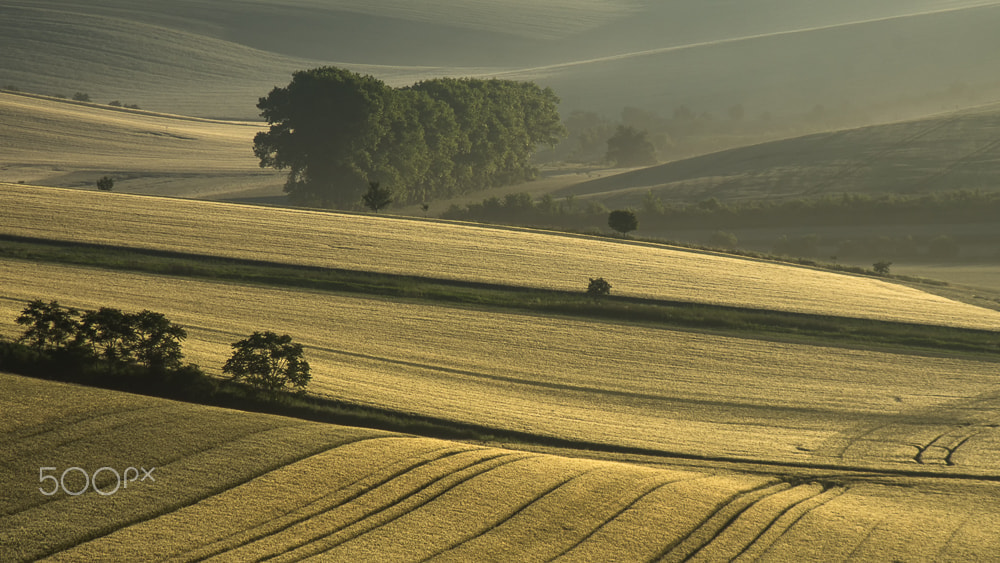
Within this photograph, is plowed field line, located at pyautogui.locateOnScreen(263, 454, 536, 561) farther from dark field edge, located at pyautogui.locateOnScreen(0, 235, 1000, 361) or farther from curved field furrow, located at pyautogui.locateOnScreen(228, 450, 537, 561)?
dark field edge, located at pyautogui.locateOnScreen(0, 235, 1000, 361)

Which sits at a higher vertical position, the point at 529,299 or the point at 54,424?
the point at 529,299

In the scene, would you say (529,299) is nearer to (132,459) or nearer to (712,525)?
(712,525)

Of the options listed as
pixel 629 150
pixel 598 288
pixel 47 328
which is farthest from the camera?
pixel 629 150

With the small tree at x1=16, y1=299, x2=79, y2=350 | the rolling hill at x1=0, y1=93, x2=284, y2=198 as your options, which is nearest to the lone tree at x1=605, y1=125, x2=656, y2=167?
the rolling hill at x1=0, y1=93, x2=284, y2=198

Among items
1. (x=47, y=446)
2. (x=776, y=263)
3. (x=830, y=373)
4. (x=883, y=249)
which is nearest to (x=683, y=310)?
(x=830, y=373)

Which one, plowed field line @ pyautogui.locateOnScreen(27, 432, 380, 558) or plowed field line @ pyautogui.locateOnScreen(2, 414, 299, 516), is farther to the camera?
plowed field line @ pyautogui.locateOnScreen(2, 414, 299, 516)

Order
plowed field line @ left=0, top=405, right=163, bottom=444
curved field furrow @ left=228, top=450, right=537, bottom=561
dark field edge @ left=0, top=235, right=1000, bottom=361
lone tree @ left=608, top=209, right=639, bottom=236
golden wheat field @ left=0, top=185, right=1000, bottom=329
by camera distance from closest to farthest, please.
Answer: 1. curved field furrow @ left=228, top=450, right=537, bottom=561
2. plowed field line @ left=0, top=405, right=163, bottom=444
3. dark field edge @ left=0, top=235, right=1000, bottom=361
4. golden wheat field @ left=0, top=185, right=1000, bottom=329
5. lone tree @ left=608, top=209, right=639, bottom=236

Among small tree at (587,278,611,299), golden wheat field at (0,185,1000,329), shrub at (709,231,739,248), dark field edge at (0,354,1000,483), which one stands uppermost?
shrub at (709,231,739,248)

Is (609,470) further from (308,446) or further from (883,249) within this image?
(883,249)

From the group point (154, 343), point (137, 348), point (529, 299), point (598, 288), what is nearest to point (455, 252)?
point (529, 299)
